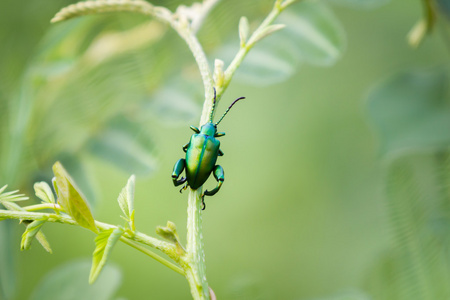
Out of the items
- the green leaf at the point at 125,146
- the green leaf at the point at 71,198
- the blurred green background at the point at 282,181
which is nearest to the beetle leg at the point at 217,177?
the green leaf at the point at 71,198

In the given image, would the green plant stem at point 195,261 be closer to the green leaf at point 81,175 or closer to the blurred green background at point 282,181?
the green leaf at point 81,175

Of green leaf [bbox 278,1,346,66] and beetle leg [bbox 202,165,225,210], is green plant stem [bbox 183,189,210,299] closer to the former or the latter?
beetle leg [bbox 202,165,225,210]

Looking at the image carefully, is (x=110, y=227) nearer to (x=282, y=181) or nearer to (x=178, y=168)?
(x=178, y=168)

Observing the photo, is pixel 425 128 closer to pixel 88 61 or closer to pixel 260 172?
pixel 88 61

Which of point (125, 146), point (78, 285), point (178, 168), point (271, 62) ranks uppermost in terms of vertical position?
point (271, 62)

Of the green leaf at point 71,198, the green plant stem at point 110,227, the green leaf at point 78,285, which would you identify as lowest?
the green leaf at point 78,285

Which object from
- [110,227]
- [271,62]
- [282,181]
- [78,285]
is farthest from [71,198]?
[282,181]
